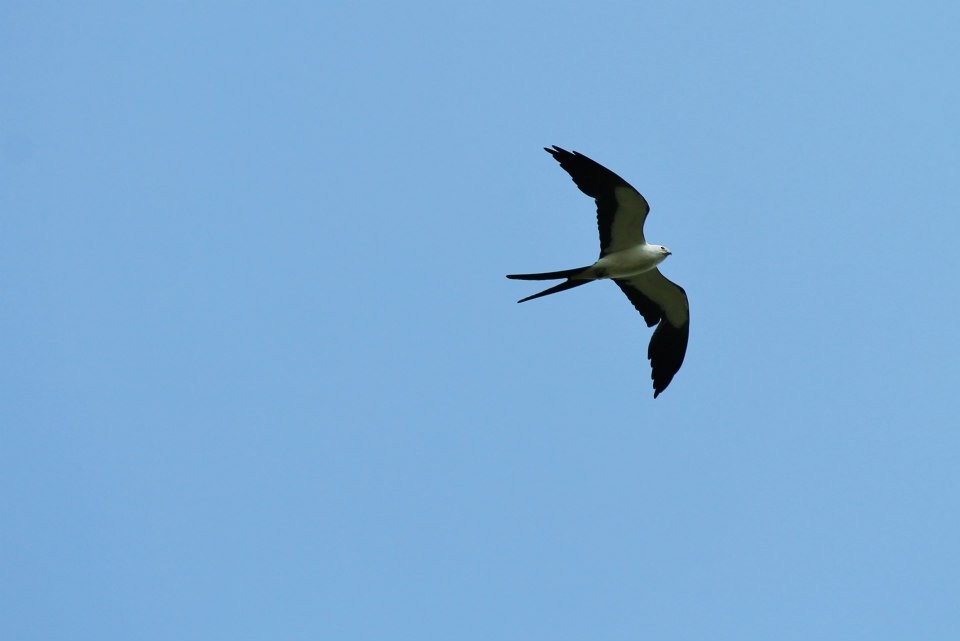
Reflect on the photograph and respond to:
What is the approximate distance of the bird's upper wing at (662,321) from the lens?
14.7 meters

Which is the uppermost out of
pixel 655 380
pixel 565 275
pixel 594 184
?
pixel 594 184

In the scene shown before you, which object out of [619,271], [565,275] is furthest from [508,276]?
[619,271]

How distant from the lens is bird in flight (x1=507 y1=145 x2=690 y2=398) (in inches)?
521

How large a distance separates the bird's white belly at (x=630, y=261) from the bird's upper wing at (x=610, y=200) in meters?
0.09

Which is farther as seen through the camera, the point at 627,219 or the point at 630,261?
the point at 630,261

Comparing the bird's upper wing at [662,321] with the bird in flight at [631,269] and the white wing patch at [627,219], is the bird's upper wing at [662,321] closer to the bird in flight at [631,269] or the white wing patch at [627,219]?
the bird in flight at [631,269]

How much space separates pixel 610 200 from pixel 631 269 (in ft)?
3.32

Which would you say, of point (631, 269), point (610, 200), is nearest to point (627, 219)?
point (610, 200)

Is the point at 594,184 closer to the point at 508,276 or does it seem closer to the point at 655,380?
the point at 508,276

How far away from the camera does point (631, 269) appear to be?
46.0ft

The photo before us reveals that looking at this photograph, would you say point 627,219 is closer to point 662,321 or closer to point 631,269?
point 631,269

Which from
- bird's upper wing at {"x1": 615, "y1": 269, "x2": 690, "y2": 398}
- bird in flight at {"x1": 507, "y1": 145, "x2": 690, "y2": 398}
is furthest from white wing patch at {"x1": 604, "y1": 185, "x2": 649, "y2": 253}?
bird's upper wing at {"x1": 615, "y1": 269, "x2": 690, "y2": 398}

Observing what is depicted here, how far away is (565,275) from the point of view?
13539 millimetres

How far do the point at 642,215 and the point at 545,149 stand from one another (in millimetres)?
1529
